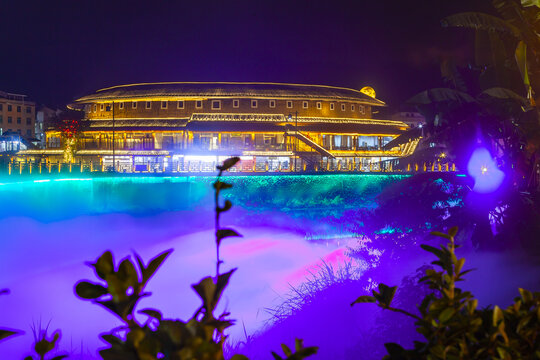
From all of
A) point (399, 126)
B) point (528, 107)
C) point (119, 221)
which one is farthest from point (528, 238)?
point (399, 126)

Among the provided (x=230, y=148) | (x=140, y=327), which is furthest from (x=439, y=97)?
(x=230, y=148)

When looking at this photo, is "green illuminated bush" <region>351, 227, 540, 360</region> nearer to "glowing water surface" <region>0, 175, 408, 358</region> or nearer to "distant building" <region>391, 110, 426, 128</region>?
"glowing water surface" <region>0, 175, 408, 358</region>

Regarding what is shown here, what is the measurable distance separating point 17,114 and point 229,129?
7250 cm

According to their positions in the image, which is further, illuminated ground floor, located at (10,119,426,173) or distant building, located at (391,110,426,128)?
distant building, located at (391,110,426,128)

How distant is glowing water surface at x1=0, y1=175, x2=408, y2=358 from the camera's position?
15266 mm

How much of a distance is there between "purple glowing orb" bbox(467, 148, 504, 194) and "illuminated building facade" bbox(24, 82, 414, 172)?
37.4 meters

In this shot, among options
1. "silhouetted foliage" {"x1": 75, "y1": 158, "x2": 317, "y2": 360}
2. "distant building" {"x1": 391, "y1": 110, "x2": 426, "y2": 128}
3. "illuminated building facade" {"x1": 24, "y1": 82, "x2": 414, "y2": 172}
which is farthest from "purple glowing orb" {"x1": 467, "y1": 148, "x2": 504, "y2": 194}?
"distant building" {"x1": 391, "y1": 110, "x2": 426, "y2": 128}

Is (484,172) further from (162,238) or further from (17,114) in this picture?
(17,114)

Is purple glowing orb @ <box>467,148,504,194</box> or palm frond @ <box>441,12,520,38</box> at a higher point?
palm frond @ <box>441,12,520,38</box>

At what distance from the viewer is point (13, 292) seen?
55.1 feet

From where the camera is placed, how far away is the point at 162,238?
89.2 ft

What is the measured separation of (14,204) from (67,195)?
468cm

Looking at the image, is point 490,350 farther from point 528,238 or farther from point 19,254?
point 19,254

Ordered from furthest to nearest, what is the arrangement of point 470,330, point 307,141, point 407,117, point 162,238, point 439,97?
point 407,117, point 307,141, point 162,238, point 439,97, point 470,330
